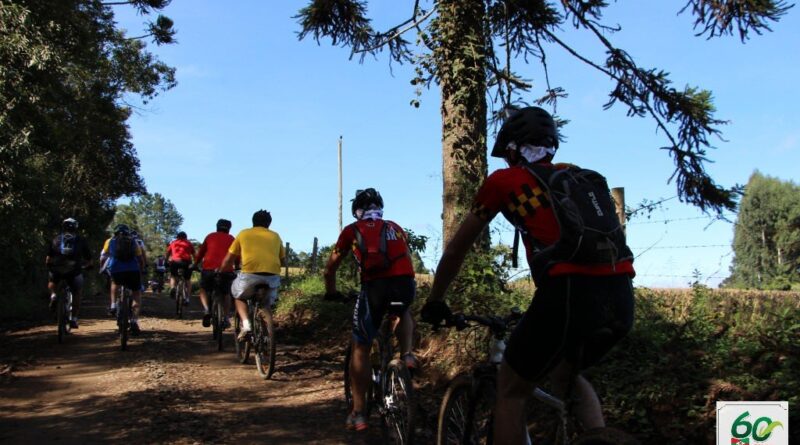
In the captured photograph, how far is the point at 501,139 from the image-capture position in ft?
9.24

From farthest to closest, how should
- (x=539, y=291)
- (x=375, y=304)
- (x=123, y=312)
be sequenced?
(x=123, y=312), (x=375, y=304), (x=539, y=291)

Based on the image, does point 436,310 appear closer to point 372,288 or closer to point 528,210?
point 528,210

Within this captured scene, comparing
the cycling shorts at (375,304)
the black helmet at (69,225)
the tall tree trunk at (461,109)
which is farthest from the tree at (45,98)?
the cycling shorts at (375,304)

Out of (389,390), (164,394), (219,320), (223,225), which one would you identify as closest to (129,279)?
(219,320)

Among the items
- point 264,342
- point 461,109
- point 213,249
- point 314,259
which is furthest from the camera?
point 314,259

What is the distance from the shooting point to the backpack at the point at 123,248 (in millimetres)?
9773

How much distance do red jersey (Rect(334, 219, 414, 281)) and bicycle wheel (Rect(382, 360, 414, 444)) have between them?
734 millimetres

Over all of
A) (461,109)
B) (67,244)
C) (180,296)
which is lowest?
(180,296)

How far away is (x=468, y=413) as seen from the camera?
3262 millimetres

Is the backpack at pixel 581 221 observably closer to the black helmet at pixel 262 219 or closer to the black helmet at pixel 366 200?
the black helmet at pixel 366 200

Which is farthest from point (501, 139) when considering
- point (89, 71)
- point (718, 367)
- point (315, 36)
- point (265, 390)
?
point (89, 71)

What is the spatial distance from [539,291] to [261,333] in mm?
5969

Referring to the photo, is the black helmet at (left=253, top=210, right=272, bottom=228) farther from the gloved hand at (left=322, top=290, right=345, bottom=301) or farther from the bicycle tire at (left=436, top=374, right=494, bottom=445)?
the bicycle tire at (left=436, top=374, right=494, bottom=445)

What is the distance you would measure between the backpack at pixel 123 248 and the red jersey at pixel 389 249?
19.5 feet
